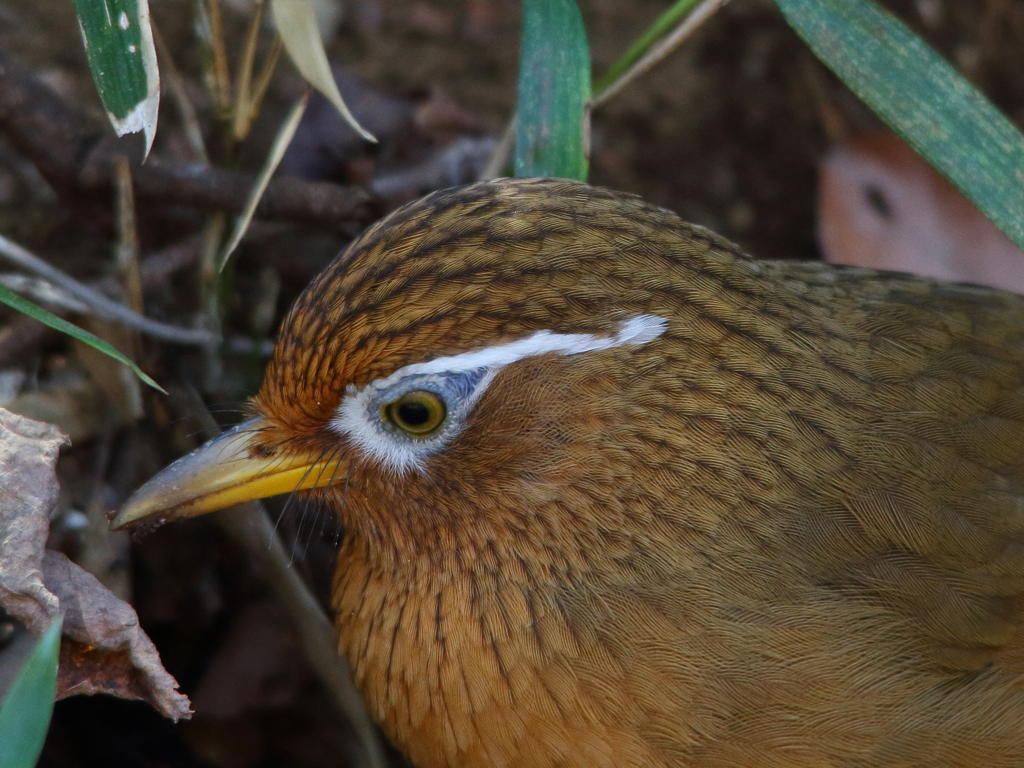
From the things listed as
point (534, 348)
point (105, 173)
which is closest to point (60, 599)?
point (534, 348)

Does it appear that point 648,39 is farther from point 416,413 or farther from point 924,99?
point 416,413

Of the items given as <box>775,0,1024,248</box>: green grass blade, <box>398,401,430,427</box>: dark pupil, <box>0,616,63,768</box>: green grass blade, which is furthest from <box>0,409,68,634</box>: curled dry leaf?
<box>775,0,1024,248</box>: green grass blade

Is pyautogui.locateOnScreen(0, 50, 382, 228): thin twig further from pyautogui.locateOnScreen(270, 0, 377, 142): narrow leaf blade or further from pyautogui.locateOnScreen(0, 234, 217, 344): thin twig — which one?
pyautogui.locateOnScreen(270, 0, 377, 142): narrow leaf blade

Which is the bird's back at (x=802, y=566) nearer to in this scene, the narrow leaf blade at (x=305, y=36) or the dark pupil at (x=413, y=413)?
the dark pupil at (x=413, y=413)

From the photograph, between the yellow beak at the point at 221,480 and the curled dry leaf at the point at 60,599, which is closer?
the curled dry leaf at the point at 60,599

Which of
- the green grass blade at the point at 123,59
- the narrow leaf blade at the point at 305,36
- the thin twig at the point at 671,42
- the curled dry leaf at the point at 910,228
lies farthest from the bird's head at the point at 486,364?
the curled dry leaf at the point at 910,228

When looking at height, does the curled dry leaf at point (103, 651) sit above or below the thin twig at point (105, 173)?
below
